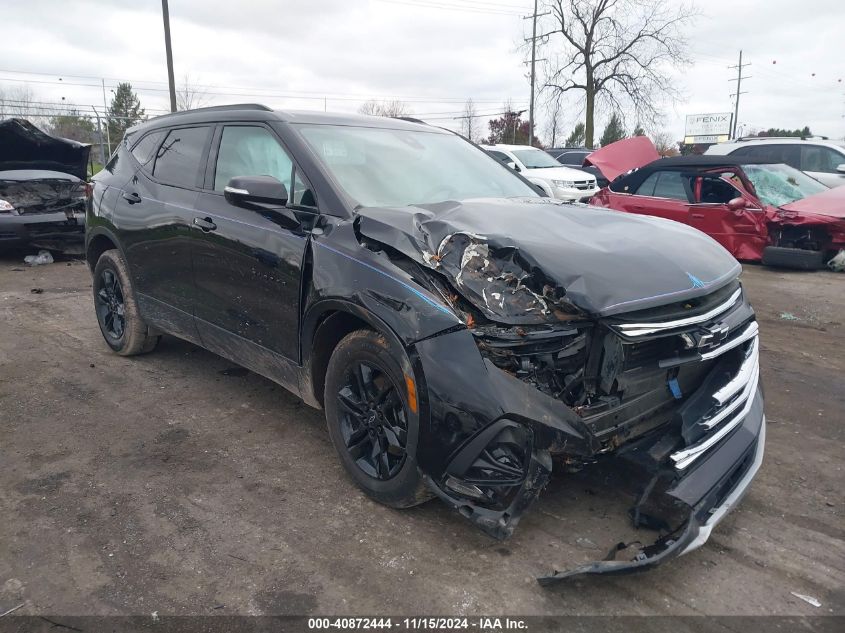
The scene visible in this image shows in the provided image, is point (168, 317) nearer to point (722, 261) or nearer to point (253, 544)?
point (253, 544)

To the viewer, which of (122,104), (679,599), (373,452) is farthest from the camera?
(122,104)

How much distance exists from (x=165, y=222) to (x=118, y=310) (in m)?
1.32

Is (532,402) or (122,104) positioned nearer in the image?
(532,402)

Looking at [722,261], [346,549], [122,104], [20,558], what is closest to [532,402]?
[346,549]

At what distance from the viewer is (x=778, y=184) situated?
370 inches

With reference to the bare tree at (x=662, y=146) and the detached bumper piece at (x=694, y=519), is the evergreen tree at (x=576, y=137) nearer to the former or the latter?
the bare tree at (x=662, y=146)

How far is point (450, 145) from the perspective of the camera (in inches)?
170

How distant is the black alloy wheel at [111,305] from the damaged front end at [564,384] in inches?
129

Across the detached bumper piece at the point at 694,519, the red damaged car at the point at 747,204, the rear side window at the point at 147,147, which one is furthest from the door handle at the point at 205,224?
the red damaged car at the point at 747,204

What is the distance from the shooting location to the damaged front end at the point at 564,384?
7.97 ft

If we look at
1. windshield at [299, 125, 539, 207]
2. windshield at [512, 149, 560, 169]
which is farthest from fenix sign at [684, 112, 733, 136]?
windshield at [299, 125, 539, 207]

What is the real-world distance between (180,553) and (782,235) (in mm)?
8877

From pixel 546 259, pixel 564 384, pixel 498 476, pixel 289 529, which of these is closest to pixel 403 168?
pixel 546 259

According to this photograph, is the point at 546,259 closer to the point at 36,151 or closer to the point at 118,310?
the point at 118,310
